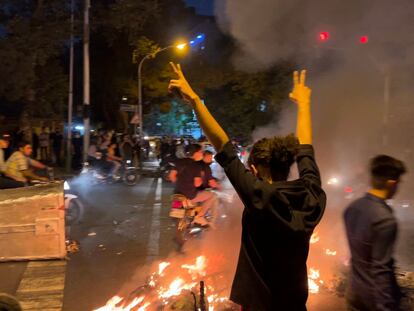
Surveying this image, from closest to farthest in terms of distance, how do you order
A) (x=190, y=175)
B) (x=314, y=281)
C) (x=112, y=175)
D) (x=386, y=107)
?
(x=314, y=281)
(x=190, y=175)
(x=386, y=107)
(x=112, y=175)

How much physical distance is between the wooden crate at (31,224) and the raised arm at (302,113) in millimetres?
4510

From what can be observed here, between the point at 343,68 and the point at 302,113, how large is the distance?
9.30 m

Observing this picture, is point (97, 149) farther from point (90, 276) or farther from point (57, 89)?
point (57, 89)

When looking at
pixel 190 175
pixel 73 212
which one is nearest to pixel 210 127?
pixel 190 175

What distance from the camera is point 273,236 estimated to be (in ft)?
6.53

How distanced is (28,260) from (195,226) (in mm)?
2463

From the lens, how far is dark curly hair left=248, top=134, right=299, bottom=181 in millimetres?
2070

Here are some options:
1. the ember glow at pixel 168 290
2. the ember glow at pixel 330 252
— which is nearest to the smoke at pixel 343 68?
the ember glow at pixel 330 252

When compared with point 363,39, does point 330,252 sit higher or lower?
lower

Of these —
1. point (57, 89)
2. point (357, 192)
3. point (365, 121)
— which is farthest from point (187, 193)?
point (57, 89)

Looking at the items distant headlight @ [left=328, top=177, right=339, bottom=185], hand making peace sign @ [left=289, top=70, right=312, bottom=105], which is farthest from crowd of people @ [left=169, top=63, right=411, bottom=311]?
distant headlight @ [left=328, top=177, right=339, bottom=185]

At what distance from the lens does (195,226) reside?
7.52m

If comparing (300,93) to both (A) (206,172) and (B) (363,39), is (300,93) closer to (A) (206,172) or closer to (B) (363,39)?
(A) (206,172)

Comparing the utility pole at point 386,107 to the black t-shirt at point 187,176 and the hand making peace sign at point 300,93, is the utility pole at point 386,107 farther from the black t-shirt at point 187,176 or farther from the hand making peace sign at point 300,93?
the hand making peace sign at point 300,93
